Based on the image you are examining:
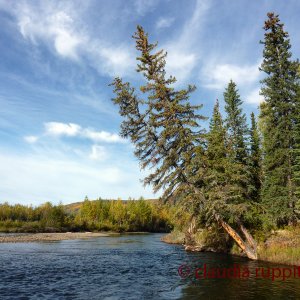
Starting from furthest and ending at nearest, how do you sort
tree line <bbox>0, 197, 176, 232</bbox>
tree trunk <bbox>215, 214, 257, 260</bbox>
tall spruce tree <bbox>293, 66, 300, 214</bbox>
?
tree line <bbox>0, 197, 176, 232</bbox> < tree trunk <bbox>215, 214, 257, 260</bbox> < tall spruce tree <bbox>293, 66, 300, 214</bbox>

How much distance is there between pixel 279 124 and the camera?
1390 inches

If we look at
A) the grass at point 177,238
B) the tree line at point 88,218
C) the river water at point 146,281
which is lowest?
the river water at point 146,281

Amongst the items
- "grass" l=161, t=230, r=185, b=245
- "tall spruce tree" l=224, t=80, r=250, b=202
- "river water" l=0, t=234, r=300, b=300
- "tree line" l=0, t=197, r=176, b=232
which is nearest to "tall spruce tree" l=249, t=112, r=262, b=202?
"tall spruce tree" l=224, t=80, r=250, b=202

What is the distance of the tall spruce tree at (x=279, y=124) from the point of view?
113ft

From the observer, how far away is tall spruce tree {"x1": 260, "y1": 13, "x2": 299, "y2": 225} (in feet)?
113

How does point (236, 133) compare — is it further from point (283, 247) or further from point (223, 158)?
point (283, 247)

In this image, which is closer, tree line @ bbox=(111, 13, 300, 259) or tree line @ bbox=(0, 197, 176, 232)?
tree line @ bbox=(111, 13, 300, 259)

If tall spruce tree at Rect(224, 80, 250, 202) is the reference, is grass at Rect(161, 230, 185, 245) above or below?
below

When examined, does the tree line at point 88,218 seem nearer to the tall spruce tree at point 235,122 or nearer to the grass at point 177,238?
the grass at point 177,238

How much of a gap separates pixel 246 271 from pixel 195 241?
2028 cm

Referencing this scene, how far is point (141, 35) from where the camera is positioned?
1506 inches

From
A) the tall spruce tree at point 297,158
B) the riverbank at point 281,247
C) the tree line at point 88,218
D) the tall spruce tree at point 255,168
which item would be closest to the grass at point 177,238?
the tall spruce tree at point 255,168

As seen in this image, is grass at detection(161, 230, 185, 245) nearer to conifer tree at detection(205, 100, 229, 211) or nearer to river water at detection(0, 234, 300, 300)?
conifer tree at detection(205, 100, 229, 211)

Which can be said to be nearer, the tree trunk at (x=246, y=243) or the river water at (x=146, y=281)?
the river water at (x=146, y=281)
